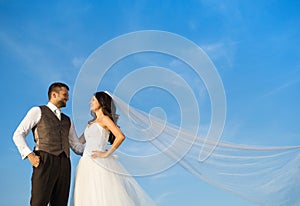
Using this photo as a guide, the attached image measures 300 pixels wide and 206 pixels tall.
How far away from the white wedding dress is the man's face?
0.50 m

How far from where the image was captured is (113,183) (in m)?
6.22

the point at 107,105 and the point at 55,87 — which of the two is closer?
the point at 55,87

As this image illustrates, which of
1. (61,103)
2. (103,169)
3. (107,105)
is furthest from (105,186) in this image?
(61,103)

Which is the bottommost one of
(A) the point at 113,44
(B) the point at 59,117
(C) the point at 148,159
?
(C) the point at 148,159

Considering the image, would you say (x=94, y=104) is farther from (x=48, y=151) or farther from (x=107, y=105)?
(x=48, y=151)

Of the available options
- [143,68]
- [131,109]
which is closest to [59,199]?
[131,109]

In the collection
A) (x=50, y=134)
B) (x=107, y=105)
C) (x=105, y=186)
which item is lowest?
(x=105, y=186)

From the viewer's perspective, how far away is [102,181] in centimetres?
618

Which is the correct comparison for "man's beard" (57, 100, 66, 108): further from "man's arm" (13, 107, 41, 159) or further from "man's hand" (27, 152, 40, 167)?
"man's hand" (27, 152, 40, 167)

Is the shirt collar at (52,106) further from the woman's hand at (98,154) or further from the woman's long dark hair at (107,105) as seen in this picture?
the woman's hand at (98,154)

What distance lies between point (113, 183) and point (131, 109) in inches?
48.5

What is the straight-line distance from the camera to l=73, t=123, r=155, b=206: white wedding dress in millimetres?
6090

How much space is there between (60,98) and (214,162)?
229 cm

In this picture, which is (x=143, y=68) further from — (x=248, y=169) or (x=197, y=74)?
(x=248, y=169)
